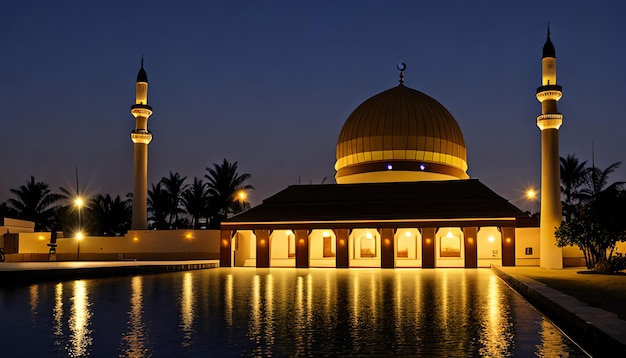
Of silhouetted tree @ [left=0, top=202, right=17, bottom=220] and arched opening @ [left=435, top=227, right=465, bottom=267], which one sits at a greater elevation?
silhouetted tree @ [left=0, top=202, right=17, bottom=220]

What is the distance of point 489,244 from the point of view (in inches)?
1718

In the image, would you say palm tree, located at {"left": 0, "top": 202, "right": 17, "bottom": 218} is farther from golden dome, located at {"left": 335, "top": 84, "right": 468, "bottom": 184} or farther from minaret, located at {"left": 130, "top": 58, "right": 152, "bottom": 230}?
golden dome, located at {"left": 335, "top": 84, "right": 468, "bottom": 184}

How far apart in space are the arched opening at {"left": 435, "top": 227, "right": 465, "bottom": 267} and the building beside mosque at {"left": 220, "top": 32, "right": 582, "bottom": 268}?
63mm

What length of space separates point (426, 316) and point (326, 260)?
29.5 m

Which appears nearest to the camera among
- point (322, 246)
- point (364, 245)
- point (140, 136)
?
point (364, 245)

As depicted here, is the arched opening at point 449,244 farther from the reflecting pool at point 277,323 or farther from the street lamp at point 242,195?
the street lamp at point 242,195

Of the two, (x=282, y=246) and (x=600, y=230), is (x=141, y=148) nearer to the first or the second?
(x=282, y=246)

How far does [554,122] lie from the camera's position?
1629 inches

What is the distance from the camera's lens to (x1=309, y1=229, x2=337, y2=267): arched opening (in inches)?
1789

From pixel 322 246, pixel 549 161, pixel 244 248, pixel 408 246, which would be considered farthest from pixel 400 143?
pixel 244 248

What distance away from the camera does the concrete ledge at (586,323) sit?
36.1ft

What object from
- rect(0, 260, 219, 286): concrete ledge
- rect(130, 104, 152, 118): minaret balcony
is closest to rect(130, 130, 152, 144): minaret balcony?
rect(130, 104, 152, 118): minaret balcony

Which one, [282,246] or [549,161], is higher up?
[549,161]

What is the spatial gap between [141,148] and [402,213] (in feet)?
76.3
